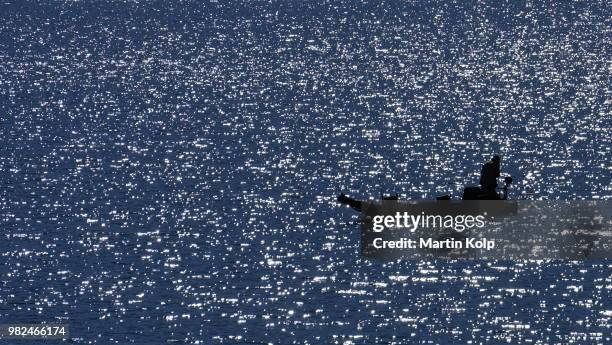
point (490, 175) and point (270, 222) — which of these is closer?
point (490, 175)

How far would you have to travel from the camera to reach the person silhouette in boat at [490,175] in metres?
96.9

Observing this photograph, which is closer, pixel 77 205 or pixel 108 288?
pixel 108 288

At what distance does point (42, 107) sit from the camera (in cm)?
19988

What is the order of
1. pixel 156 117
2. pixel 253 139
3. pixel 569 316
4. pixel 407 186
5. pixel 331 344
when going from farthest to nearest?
pixel 156 117 < pixel 253 139 < pixel 407 186 < pixel 569 316 < pixel 331 344

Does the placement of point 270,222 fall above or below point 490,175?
above

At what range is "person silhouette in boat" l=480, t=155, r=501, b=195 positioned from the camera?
9688 centimetres

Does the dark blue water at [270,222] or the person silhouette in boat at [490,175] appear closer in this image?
the person silhouette in boat at [490,175]

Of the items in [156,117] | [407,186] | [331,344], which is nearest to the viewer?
[331,344]

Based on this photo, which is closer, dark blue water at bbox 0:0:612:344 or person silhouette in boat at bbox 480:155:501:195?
person silhouette in boat at bbox 480:155:501:195

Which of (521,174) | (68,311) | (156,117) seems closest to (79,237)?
(68,311)

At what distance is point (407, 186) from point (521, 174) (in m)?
10.8

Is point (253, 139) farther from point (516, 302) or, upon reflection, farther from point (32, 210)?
point (516, 302)

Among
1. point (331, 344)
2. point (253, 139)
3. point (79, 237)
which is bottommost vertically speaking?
point (331, 344)

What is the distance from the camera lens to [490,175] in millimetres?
97625
